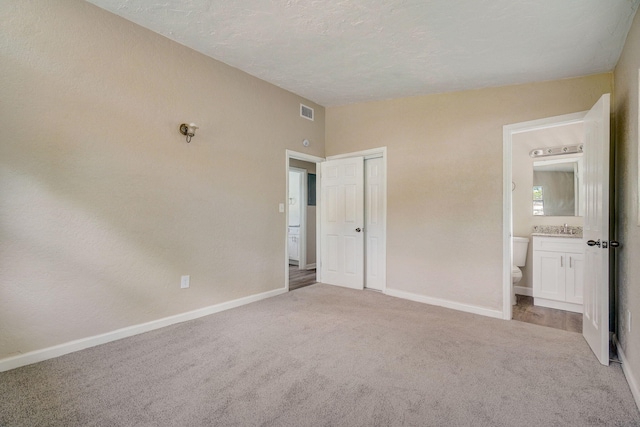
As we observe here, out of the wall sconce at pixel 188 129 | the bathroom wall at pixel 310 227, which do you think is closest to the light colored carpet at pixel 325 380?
the wall sconce at pixel 188 129

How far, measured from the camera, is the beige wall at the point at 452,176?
3.29 metres

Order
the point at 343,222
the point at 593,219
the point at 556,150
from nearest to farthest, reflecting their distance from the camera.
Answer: the point at 593,219 < the point at 556,150 < the point at 343,222

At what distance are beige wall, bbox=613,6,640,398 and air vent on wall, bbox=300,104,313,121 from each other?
11.0 feet

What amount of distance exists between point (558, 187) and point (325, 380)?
4246 millimetres

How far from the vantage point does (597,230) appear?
7.74 ft

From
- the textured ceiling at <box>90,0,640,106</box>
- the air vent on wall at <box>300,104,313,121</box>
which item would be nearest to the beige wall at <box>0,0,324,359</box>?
the textured ceiling at <box>90,0,640,106</box>

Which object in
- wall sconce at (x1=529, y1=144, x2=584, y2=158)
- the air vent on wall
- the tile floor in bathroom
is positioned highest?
the air vent on wall

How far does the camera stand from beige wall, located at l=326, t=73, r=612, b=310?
3293 mm

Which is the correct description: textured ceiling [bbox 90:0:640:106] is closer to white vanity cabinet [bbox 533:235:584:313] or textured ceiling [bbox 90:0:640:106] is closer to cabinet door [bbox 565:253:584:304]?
white vanity cabinet [bbox 533:235:584:313]

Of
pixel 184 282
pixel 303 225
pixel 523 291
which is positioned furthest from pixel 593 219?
pixel 303 225

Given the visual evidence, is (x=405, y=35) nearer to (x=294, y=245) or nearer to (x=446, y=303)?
(x=446, y=303)

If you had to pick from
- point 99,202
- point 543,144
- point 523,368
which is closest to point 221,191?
point 99,202

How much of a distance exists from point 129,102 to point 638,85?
12.5ft

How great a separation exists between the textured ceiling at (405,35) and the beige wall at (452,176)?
0.74ft
